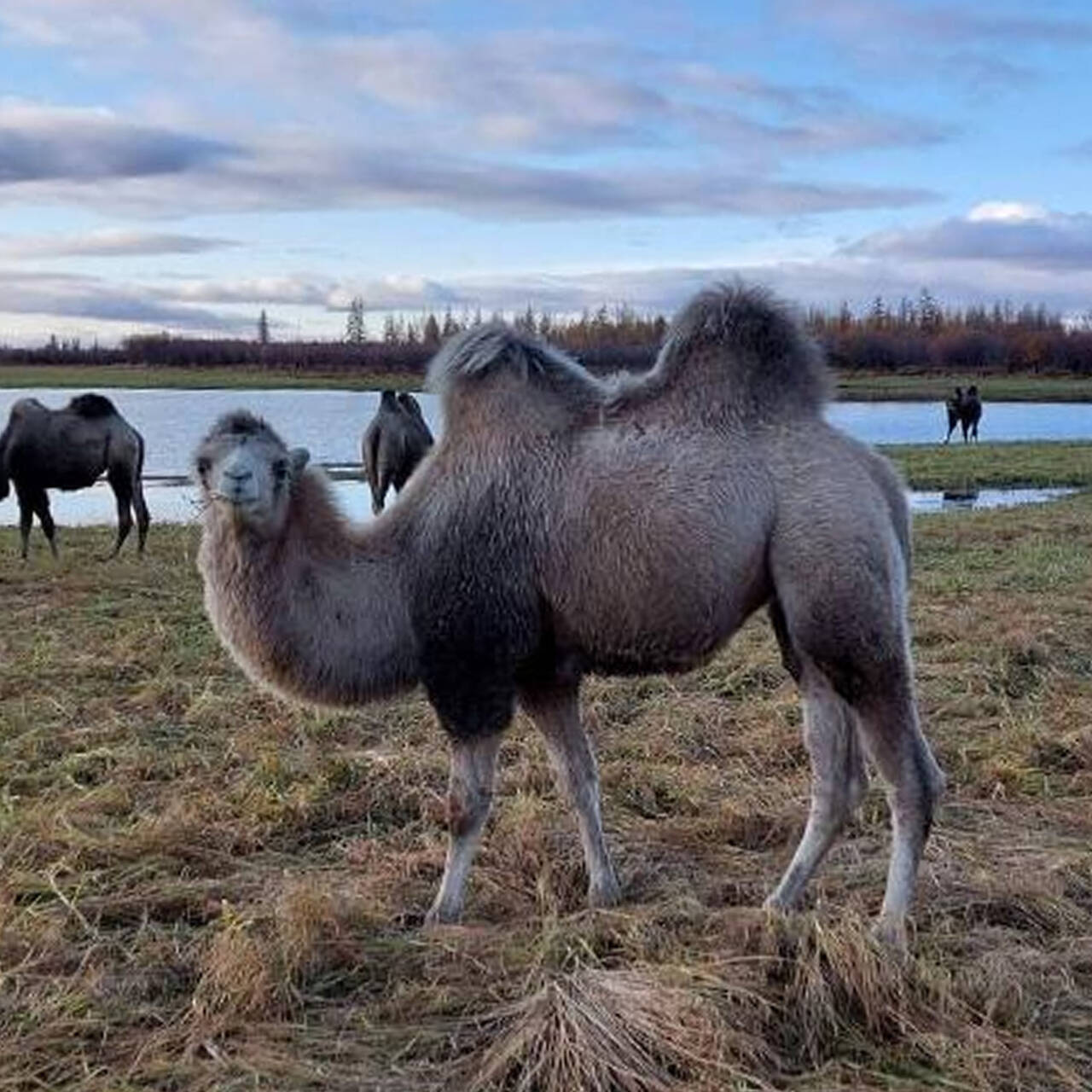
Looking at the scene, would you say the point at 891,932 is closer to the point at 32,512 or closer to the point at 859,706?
the point at 859,706

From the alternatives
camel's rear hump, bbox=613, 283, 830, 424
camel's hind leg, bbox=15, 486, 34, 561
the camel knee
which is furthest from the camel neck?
camel's hind leg, bbox=15, 486, 34, 561

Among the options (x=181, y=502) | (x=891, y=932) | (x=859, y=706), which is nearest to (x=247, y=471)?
(x=859, y=706)

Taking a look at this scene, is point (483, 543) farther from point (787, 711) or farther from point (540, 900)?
point (787, 711)

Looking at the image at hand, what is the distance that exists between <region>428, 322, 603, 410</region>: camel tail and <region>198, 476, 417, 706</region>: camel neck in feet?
2.19

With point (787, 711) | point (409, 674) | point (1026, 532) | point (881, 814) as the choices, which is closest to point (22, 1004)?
point (409, 674)

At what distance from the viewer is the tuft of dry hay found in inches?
161

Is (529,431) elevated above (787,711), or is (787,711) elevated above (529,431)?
(529,431)

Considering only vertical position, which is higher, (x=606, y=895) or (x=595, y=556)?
(x=595, y=556)

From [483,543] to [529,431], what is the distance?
1.49 ft

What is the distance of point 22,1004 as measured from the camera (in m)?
4.61

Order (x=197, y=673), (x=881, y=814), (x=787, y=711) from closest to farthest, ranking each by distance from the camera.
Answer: (x=881, y=814)
(x=787, y=711)
(x=197, y=673)

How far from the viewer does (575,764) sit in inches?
233

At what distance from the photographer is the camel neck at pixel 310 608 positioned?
5473 millimetres

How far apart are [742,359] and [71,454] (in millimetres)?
13952
